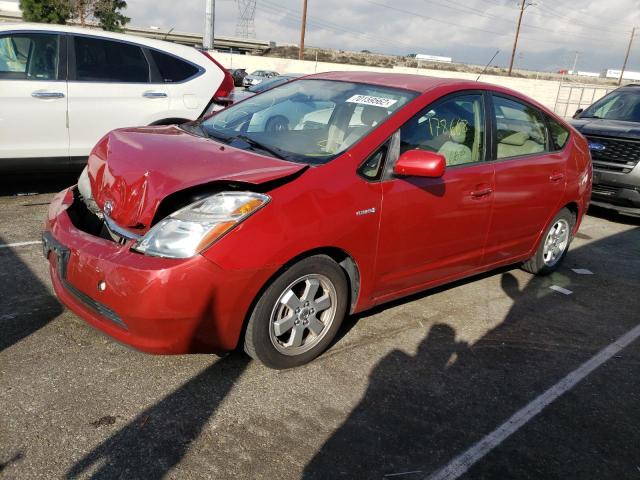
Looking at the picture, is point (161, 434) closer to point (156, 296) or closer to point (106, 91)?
point (156, 296)

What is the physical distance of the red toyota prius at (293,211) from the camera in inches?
107

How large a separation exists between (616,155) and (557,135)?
10.9 ft

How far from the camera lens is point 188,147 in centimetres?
331

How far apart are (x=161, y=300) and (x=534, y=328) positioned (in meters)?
2.77

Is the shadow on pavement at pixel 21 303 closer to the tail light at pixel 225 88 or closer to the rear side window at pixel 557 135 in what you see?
the tail light at pixel 225 88

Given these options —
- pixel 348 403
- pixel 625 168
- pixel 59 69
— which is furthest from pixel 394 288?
pixel 625 168

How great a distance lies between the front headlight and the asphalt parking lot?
2.48ft

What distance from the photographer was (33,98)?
18.9 ft

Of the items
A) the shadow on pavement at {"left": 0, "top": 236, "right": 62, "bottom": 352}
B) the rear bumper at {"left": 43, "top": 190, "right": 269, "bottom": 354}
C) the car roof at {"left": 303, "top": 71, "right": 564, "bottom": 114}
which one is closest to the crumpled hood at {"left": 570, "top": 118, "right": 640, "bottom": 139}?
the car roof at {"left": 303, "top": 71, "right": 564, "bottom": 114}

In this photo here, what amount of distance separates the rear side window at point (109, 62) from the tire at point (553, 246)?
4636 millimetres

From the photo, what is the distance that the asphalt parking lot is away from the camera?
8.07 ft

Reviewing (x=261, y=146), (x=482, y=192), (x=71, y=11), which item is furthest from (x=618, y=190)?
(x=71, y=11)

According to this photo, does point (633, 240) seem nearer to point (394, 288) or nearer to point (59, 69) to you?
point (394, 288)

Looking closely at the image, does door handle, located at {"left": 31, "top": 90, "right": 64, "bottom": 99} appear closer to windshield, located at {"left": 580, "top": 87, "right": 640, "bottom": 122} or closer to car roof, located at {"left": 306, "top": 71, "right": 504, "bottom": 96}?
car roof, located at {"left": 306, "top": 71, "right": 504, "bottom": 96}
